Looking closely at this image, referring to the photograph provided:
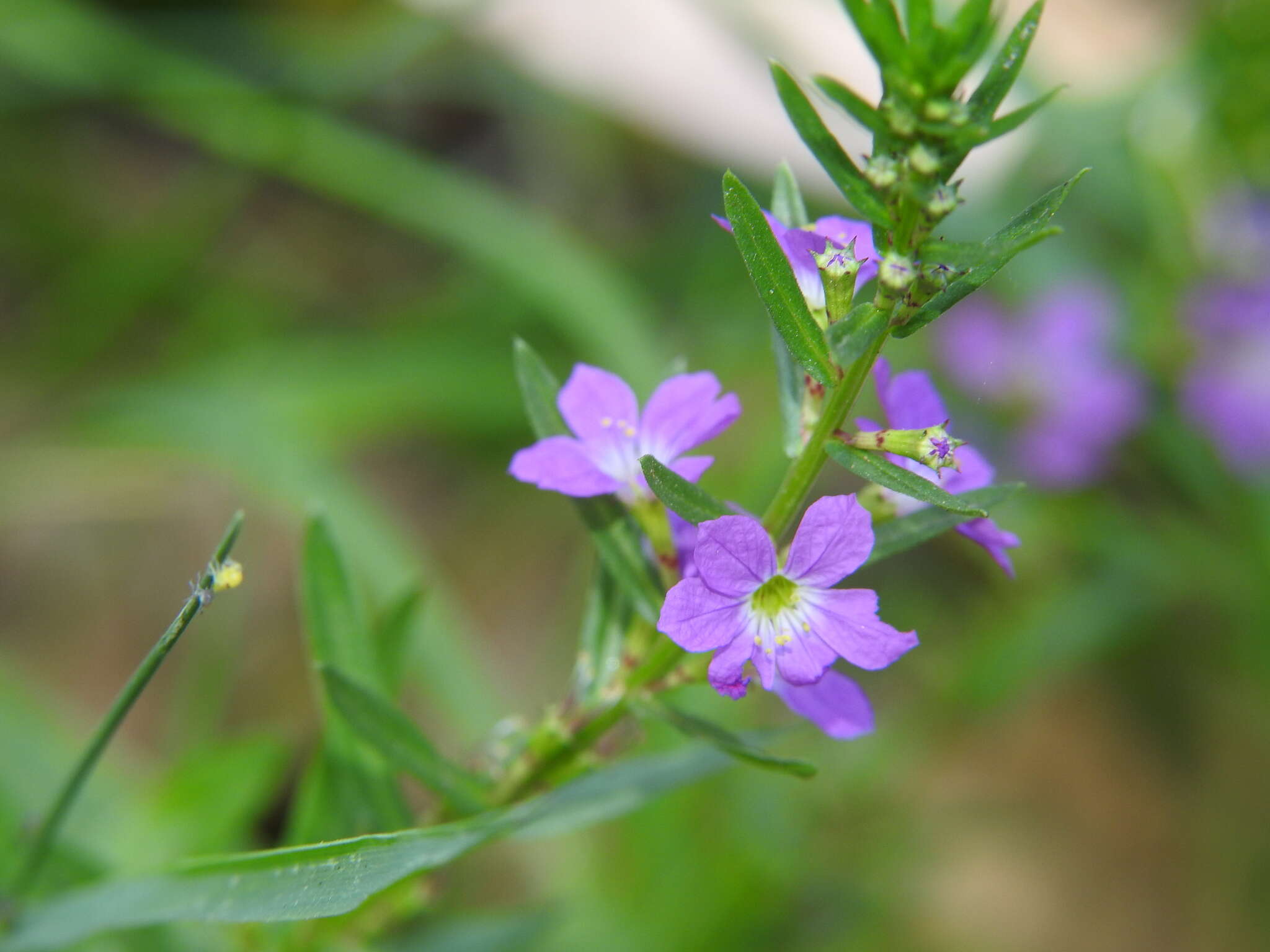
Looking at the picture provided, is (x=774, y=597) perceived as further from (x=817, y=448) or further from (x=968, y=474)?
(x=968, y=474)

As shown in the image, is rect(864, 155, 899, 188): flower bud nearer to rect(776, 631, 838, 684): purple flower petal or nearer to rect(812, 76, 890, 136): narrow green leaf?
rect(812, 76, 890, 136): narrow green leaf

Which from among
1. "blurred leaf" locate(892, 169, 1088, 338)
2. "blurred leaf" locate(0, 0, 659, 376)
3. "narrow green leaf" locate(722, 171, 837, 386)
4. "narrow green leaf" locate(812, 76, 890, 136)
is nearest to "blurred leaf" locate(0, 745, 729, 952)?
"narrow green leaf" locate(722, 171, 837, 386)

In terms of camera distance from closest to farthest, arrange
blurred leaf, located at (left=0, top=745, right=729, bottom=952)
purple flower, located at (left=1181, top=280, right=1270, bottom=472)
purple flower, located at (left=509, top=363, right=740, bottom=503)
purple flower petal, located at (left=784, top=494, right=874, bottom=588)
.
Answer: purple flower petal, located at (left=784, top=494, right=874, bottom=588), blurred leaf, located at (left=0, top=745, right=729, bottom=952), purple flower, located at (left=509, top=363, right=740, bottom=503), purple flower, located at (left=1181, top=280, right=1270, bottom=472)

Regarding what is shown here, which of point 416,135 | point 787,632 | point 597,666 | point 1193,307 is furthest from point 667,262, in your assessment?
point 787,632

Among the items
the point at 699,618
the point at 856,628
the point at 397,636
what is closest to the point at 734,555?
the point at 699,618

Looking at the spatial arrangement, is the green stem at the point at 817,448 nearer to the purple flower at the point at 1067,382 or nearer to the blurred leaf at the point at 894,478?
the blurred leaf at the point at 894,478

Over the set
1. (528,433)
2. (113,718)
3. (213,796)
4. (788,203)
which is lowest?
(213,796)
